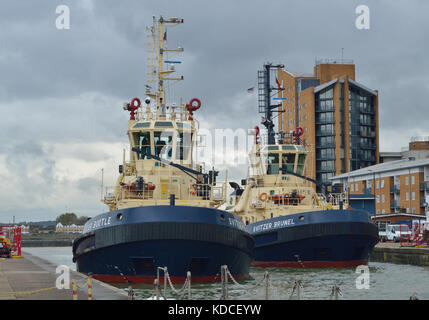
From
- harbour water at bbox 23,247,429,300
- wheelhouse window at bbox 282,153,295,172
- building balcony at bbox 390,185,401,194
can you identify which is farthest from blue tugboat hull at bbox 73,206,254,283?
building balcony at bbox 390,185,401,194

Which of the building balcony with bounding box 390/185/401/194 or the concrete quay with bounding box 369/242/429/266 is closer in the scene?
the concrete quay with bounding box 369/242/429/266

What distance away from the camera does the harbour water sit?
23062 millimetres

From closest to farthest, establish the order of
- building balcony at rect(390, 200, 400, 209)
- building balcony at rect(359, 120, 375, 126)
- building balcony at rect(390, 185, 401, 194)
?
building balcony at rect(390, 185, 401, 194) → building balcony at rect(390, 200, 400, 209) → building balcony at rect(359, 120, 375, 126)

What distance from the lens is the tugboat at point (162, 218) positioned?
78.5 feet

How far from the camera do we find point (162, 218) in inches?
941

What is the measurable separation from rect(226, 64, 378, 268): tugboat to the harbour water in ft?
2.67

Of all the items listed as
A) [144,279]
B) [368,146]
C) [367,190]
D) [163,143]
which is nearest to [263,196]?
[163,143]

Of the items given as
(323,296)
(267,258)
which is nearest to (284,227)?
(267,258)

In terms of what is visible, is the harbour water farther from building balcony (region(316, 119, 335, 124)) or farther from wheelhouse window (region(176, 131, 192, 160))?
building balcony (region(316, 119, 335, 124))

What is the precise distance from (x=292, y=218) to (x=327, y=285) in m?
8.19
